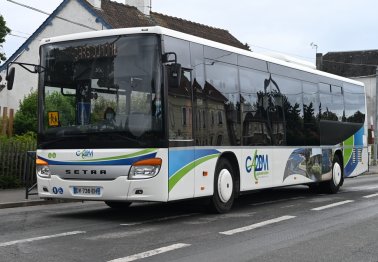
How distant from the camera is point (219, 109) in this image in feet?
34.6

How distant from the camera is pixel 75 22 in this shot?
105ft

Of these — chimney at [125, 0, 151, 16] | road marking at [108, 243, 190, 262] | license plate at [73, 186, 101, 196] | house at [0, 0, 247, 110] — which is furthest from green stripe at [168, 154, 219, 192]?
chimney at [125, 0, 151, 16]

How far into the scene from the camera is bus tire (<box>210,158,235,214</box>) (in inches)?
411

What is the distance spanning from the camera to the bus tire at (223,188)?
10430 millimetres

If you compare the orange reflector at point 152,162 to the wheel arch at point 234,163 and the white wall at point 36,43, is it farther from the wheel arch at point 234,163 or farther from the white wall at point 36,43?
the white wall at point 36,43

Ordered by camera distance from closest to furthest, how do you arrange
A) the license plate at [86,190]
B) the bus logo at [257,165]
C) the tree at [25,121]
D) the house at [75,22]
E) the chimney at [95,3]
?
the license plate at [86,190], the bus logo at [257,165], the tree at [25,121], the house at [75,22], the chimney at [95,3]

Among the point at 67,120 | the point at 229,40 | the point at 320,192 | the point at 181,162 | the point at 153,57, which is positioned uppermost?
the point at 229,40

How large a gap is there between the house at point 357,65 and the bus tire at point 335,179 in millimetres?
49909

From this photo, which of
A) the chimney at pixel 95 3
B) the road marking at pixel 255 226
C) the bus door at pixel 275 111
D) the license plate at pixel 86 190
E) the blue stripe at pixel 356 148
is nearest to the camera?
the road marking at pixel 255 226

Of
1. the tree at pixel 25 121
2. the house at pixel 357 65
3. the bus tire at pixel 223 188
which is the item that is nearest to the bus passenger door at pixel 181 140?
the bus tire at pixel 223 188

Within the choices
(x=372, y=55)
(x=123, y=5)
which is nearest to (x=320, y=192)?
(x=123, y=5)

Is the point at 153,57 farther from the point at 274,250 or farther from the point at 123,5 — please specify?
the point at 123,5

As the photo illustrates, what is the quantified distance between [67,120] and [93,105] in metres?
0.56

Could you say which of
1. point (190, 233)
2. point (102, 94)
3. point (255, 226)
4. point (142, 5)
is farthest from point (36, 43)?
point (190, 233)
